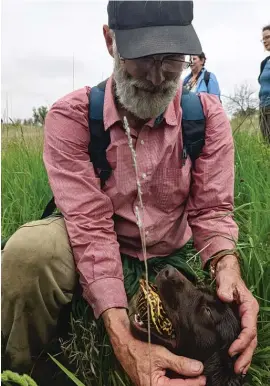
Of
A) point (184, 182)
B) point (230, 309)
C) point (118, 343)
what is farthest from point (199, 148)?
point (118, 343)

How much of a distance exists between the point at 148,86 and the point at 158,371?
126cm

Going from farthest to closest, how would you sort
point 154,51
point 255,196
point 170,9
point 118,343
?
point 255,196
point 170,9
point 154,51
point 118,343

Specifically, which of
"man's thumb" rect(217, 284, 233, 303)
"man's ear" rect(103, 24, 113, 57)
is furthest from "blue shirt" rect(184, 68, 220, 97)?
"man's thumb" rect(217, 284, 233, 303)

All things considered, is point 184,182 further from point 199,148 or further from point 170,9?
point 170,9

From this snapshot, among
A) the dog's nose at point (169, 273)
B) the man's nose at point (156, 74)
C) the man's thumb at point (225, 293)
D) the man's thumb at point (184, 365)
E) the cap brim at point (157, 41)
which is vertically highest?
the cap brim at point (157, 41)

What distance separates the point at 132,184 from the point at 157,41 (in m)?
0.66

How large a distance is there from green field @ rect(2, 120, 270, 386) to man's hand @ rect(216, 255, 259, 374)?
0.11 meters

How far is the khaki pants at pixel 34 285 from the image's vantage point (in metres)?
2.39

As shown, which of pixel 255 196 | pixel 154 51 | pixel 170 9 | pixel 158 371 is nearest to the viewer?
pixel 158 371

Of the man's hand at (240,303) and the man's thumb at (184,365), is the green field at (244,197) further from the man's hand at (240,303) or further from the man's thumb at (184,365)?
the man's thumb at (184,365)

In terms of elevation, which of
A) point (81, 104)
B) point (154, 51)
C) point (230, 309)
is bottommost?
point (230, 309)

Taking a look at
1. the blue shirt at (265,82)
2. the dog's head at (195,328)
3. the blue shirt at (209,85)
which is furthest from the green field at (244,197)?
the blue shirt at (265,82)

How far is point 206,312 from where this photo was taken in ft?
6.63

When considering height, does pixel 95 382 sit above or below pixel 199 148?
below
